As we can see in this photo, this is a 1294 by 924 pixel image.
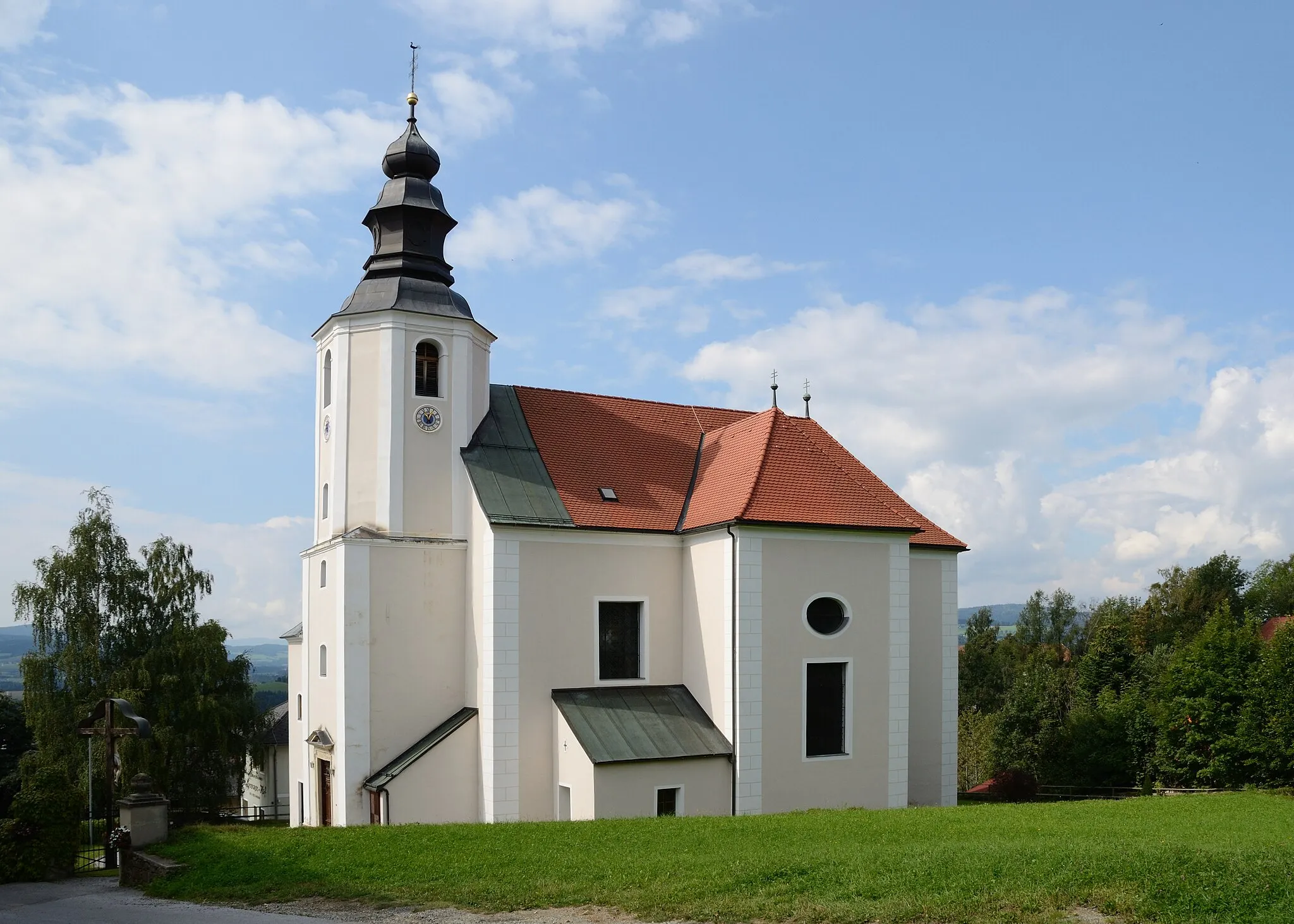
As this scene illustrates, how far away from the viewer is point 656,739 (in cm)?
1992

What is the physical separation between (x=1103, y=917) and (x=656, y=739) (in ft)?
37.5

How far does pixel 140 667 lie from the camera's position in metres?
29.0

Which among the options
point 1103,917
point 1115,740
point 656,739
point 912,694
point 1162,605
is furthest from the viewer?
point 1162,605

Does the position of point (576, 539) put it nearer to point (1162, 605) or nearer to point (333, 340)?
point (333, 340)

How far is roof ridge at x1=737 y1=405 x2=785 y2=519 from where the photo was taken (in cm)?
2072

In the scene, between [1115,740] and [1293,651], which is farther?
[1115,740]

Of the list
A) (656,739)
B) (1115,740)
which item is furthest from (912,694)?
(1115,740)

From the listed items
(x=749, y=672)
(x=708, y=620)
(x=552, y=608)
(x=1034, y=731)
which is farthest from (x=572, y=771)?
(x=1034, y=731)

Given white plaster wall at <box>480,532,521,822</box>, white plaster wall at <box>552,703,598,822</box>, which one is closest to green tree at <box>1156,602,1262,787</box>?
white plaster wall at <box>552,703,598,822</box>

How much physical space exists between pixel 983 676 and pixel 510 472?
48.6m

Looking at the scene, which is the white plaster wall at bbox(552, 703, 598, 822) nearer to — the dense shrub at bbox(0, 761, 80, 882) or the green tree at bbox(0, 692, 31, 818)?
the dense shrub at bbox(0, 761, 80, 882)

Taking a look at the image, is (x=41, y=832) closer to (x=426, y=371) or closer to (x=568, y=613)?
(x=568, y=613)

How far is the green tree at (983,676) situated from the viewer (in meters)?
61.1

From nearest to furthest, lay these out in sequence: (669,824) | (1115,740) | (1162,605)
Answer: (669,824) < (1115,740) < (1162,605)
